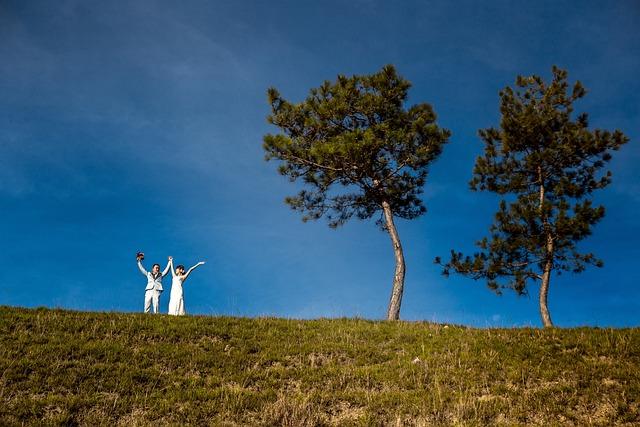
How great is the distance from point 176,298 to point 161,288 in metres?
0.65

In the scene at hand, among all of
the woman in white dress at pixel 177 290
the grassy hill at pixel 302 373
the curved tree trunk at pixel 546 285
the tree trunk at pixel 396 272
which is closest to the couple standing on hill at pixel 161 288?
the woman in white dress at pixel 177 290

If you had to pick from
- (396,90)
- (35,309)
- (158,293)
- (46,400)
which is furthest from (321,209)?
(46,400)

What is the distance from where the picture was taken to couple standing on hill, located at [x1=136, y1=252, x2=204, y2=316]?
731 inches

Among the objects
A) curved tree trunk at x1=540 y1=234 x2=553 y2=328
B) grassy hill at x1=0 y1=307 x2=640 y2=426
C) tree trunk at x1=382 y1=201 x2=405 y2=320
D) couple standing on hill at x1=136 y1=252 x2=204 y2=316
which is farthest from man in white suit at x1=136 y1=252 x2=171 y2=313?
curved tree trunk at x1=540 y1=234 x2=553 y2=328

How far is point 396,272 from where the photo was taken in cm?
2208

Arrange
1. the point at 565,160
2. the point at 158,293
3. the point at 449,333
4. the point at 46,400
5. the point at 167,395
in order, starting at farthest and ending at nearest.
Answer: the point at 565,160 < the point at 158,293 < the point at 449,333 < the point at 167,395 < the point at 46,400

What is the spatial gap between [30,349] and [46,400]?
2753 millimetres

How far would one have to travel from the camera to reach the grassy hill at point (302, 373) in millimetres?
9812

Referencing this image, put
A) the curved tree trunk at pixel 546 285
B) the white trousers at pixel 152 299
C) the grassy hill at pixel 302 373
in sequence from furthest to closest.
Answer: the curved tree trunk at pixel 546 285
the white trousers at pixel 152 299
the grassy hill at pixel 302 373

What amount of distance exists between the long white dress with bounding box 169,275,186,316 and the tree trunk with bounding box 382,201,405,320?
7.97m

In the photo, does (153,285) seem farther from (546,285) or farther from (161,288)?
(546,285)

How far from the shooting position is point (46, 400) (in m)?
9.94

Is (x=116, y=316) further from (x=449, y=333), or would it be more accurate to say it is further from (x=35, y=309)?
(x=449, y=333)

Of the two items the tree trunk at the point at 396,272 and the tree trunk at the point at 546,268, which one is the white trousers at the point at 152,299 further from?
the tree trunk at the point at 546,268
